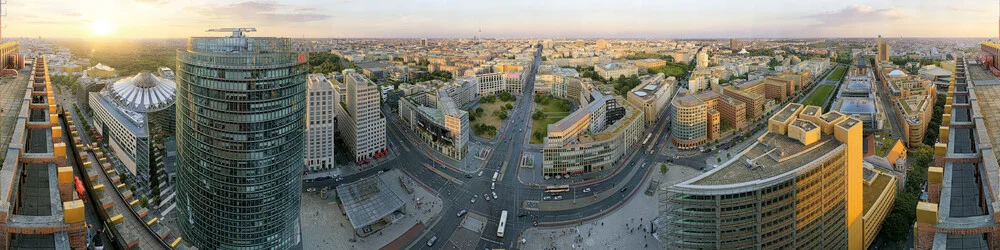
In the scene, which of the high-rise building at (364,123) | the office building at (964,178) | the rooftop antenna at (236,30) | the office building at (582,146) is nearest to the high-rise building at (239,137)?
the rooftop antenna at (236,30)

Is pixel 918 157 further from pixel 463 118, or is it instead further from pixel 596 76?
pixel 596 76

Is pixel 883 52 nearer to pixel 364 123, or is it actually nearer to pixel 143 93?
pixel 364 123

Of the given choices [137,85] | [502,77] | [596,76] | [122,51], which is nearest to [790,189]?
[137,85]

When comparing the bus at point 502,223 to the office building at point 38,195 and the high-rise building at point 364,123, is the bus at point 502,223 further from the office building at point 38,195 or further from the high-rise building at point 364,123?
the office building at point 38,195

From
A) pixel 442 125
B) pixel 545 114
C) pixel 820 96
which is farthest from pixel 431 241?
pixel 820 96

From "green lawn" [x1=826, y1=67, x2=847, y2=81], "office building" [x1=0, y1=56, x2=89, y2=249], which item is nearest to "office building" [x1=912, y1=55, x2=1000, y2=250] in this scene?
"office building" [x1=0, y1=56, x2=89, y2=249]
